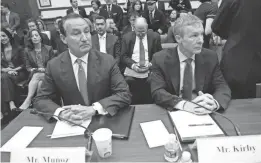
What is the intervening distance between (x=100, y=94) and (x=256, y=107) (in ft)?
3.29

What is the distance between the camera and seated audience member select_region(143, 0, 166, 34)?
4.75 m

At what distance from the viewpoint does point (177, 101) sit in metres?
1.38

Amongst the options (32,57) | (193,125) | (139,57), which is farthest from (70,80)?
(32,57)

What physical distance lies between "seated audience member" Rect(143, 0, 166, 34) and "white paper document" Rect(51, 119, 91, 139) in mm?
3799

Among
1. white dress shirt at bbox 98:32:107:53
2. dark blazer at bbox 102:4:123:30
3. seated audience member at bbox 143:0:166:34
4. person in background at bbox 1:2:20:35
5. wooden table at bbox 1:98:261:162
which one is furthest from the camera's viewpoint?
person in background at bbox 1:2:20:35

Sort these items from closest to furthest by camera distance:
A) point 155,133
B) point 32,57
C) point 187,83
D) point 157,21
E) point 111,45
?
point 155,133
point 187,83
point 111,45
point 32,57
point 157,21

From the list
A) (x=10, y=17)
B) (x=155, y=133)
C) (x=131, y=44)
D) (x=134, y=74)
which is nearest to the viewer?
(x=155, y=133)

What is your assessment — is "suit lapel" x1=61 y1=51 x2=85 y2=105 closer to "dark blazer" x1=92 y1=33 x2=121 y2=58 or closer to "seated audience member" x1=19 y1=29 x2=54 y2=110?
"dark blazer" x1=92 y1=33 x2=121 y2=58

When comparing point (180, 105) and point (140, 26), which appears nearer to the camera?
point (180, 105)

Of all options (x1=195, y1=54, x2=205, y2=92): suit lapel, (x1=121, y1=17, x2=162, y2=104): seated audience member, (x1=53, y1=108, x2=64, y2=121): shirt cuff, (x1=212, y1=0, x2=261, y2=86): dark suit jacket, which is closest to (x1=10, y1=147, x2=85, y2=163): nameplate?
(x1=53, y1=108, x2=64, y2=121): shirt cuff

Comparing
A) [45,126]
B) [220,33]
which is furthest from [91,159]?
[220,33]

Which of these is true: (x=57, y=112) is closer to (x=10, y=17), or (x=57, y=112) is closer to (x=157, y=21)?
(x=157, y=21)

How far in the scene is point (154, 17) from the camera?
481 cm

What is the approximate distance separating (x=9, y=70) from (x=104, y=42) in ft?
4.88
